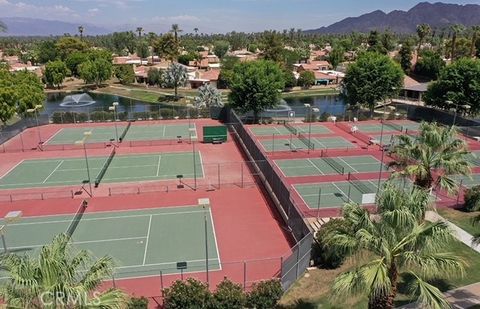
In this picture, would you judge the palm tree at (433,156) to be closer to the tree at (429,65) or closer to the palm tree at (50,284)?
the palm tree at (50,284)

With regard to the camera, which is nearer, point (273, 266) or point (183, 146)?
point (273, 266)

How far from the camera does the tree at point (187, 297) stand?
16.2m

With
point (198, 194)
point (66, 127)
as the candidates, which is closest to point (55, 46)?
point (66, 127)

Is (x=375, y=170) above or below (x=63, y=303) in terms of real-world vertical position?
below

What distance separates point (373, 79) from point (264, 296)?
47.0 meters

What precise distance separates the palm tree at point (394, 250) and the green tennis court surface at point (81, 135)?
37820 millimetres

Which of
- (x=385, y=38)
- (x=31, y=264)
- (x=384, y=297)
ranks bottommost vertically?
(x=384, y=297)

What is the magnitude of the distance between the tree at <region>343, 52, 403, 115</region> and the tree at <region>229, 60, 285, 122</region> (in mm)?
12156

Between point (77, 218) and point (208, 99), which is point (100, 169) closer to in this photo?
point (77, 218)

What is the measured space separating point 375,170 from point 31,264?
30.9 meters

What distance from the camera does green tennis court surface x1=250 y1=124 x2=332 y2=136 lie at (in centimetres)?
4900

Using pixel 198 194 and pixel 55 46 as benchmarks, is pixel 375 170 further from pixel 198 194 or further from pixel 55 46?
pixel 55 46

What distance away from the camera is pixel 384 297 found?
11773mm

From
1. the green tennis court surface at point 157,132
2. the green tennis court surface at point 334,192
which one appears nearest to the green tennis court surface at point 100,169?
the green tennis court surface at point 157,132
